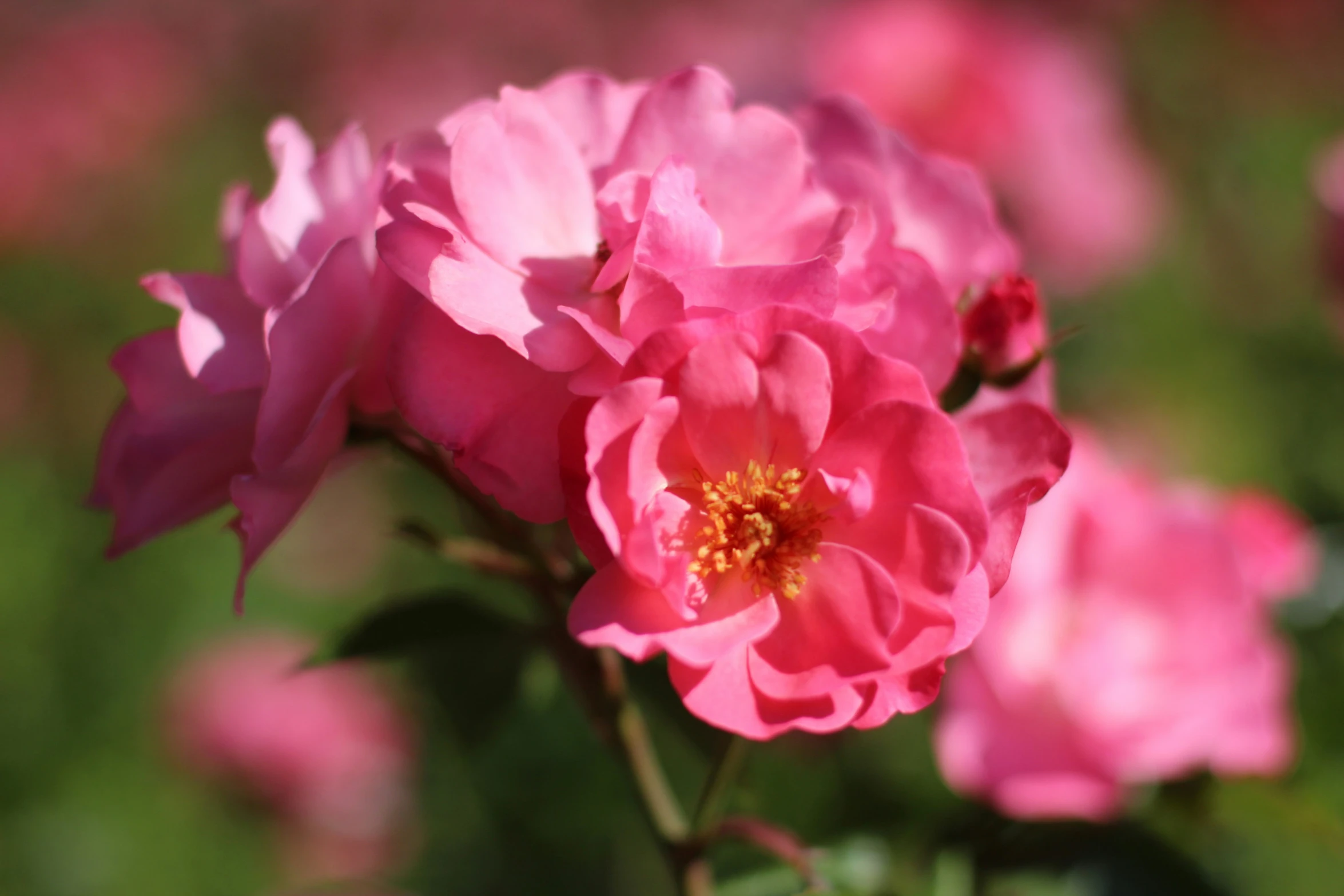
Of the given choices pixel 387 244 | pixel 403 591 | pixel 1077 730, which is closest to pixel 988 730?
pixel 1077 730

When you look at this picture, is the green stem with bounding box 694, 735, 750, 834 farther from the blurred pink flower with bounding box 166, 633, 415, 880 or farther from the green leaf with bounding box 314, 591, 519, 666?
the blurred pink flower with bounding box 166, 633, 415, 880

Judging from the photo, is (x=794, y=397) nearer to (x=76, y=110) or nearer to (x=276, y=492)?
(x=276, y=492)

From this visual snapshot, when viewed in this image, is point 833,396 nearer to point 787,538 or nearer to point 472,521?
point 787,538

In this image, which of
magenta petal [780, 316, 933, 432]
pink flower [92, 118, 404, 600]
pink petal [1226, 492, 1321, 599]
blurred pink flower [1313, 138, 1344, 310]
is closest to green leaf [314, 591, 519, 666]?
pink flower [92, 118, 404, 600]

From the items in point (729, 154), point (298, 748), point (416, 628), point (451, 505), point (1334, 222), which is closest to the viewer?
point (729, 154)

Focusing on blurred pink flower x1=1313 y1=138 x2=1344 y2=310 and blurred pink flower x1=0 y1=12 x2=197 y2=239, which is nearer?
blurred pink flower x1=1313 y1=138 x2=1344 y2=310

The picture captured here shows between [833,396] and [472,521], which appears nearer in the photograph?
[833,396]

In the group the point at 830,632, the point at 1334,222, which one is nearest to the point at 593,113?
the point at 830,632
